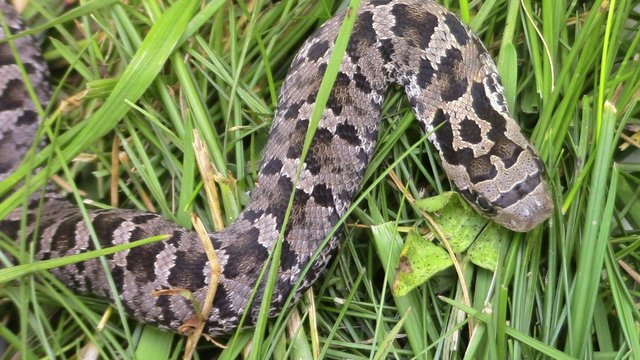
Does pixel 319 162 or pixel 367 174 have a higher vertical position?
pixel 319 162

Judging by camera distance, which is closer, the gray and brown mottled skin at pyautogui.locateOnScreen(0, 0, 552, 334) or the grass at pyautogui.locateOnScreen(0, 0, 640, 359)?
the grass at pyautogui.locateOnScreen(0, 0, 640, 359)

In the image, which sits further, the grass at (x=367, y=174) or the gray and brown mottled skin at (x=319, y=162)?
the gray and brown mottled skin at (x=319, y=162)

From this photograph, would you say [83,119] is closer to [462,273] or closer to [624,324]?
[462,273]

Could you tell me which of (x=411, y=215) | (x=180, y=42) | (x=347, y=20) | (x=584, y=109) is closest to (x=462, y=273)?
(x=411, y=215)
